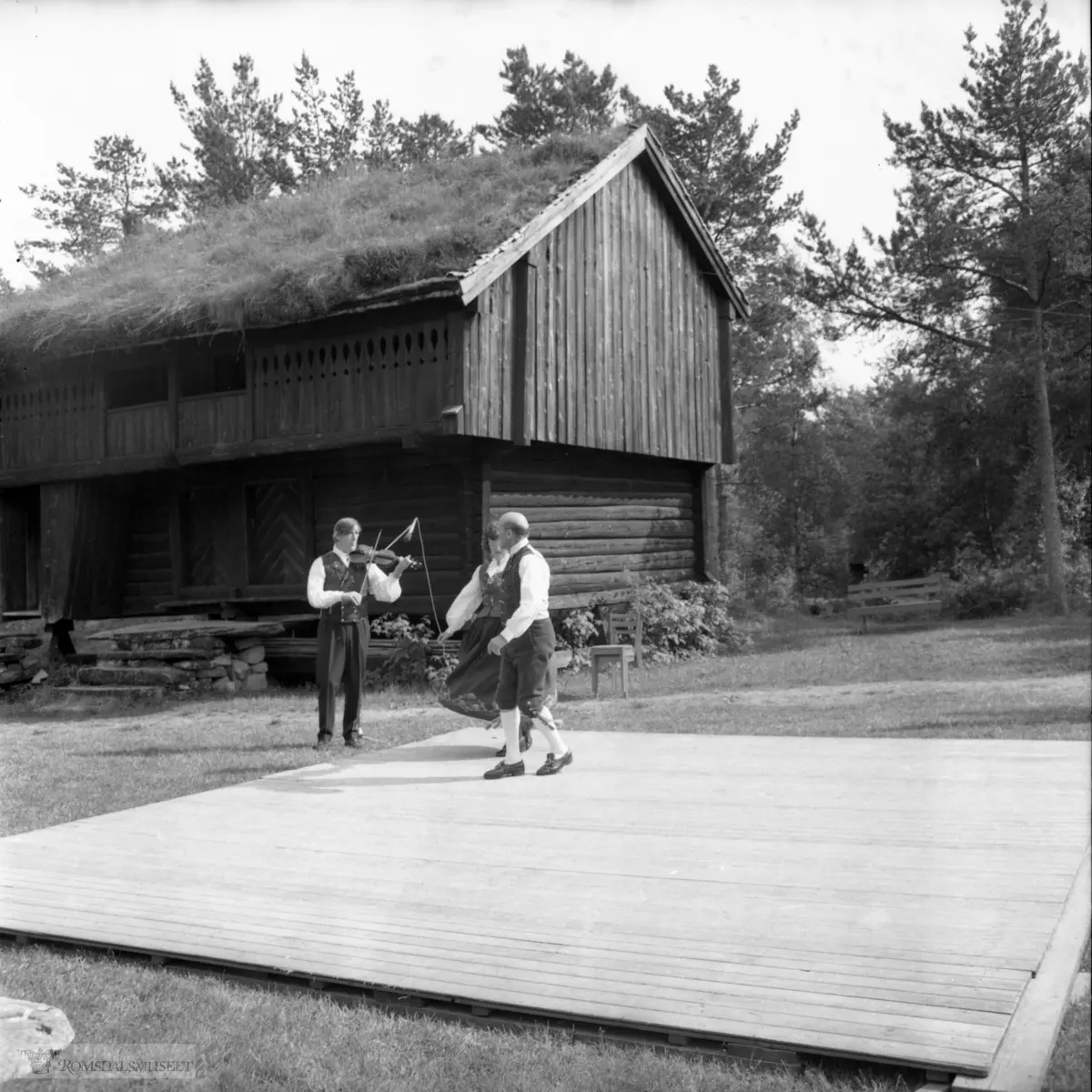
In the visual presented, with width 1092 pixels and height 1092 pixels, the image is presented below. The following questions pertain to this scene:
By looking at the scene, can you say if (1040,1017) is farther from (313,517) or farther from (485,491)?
(313,517)

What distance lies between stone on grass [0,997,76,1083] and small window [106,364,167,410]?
54.0 feet

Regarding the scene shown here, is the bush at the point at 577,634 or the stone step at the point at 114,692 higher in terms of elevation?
the bush at the point at 577,634

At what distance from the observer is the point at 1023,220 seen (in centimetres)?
1202

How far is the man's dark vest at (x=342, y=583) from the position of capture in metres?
10.4

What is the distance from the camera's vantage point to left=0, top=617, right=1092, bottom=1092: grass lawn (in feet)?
12.2

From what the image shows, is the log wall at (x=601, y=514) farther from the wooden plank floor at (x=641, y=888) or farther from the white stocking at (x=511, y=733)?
the wooden plank floor at (x=641, y=888)

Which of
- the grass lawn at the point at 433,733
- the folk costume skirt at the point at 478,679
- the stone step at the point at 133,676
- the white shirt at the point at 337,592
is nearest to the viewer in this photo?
the grass lawn at the point at 433,733

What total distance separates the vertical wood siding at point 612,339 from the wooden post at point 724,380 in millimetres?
158

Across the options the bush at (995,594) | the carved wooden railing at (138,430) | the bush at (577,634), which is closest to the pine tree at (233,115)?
the carved wooden railing at (138,430)

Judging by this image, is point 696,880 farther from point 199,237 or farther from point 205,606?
point 199,237

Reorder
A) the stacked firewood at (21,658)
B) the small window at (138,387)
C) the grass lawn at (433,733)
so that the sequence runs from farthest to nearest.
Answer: the small window at (138,387)
the stacked firewood at (21,658)
the grass lawn at (433,733)

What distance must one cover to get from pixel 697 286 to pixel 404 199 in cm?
552

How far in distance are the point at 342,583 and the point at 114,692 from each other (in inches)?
311

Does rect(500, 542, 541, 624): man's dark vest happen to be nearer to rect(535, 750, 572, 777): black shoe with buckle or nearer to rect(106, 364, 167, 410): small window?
rect(535, 750, 572, 777): black shoe with buckle
